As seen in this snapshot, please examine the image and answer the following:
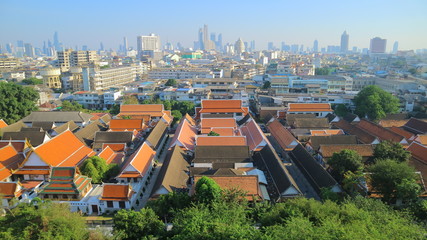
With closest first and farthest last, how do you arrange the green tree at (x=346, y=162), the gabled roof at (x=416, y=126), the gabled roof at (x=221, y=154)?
the green tree at (x=346, y=162) → the gabled roof at (x=221, y=154) → the gabled roof at (x=416, y=126)

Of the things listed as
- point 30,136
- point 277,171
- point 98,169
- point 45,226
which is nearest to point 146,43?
point 30,136

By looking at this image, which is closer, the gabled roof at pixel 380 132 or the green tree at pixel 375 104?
the gabled roof at pixel 380 132

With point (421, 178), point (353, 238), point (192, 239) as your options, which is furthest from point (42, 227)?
point (421, 178)

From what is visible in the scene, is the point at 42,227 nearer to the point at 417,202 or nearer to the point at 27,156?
the point at 27,156

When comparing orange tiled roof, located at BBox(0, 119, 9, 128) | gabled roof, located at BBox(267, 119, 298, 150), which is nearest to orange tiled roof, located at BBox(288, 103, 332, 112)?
gabled roof, located at BBox(267, 119, 298, 150)

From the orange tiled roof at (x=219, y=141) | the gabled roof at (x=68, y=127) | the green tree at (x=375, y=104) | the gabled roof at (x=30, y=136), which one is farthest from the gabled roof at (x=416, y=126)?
the gabled roof at (x=30, y=136)

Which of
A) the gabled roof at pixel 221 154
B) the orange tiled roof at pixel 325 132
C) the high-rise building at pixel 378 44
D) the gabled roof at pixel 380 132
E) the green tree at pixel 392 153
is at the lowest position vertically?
the gabled roof at pixel 221 154

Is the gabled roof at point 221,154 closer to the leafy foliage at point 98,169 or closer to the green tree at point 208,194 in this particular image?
the leafy foliage at point 98,169
